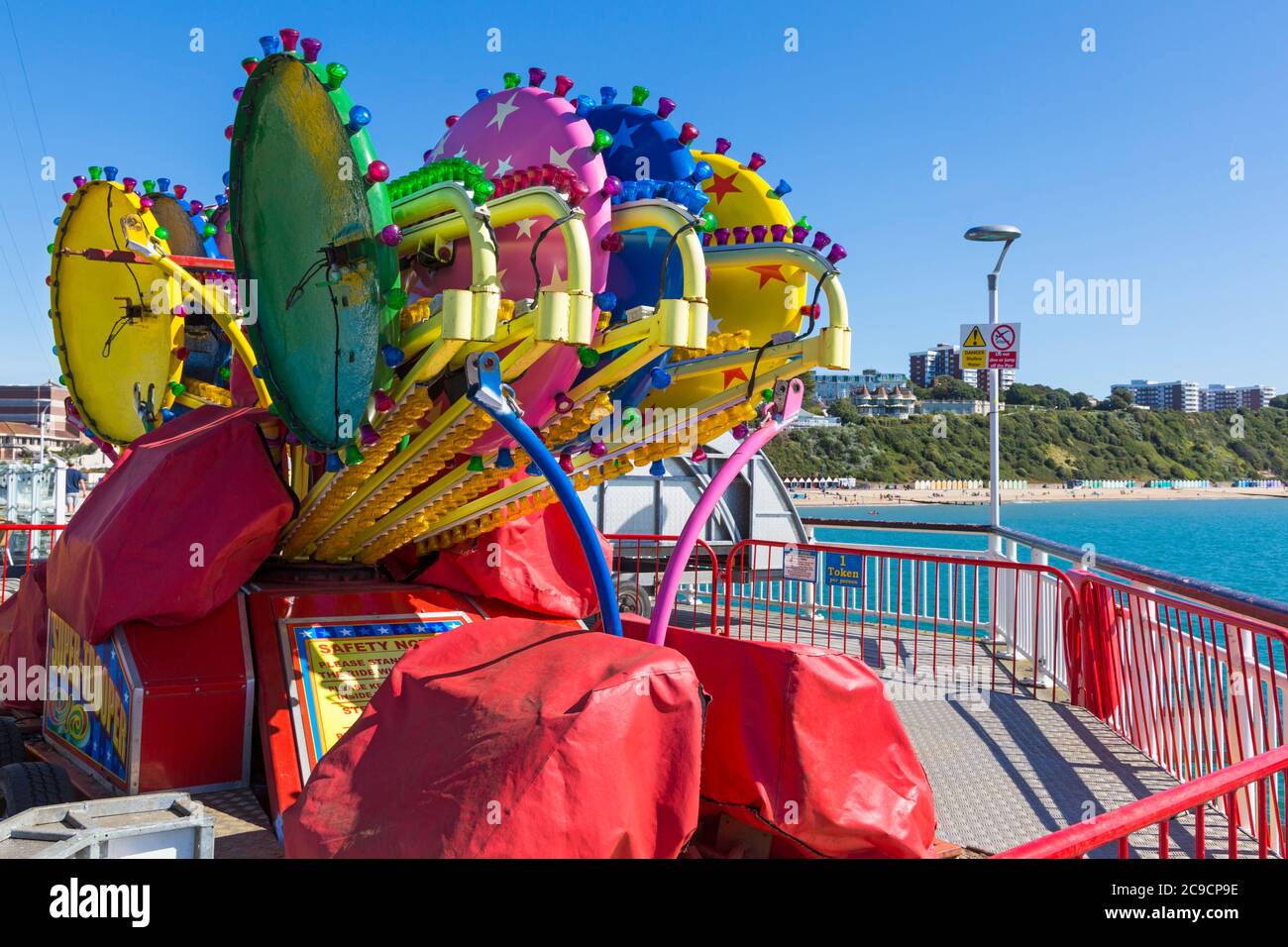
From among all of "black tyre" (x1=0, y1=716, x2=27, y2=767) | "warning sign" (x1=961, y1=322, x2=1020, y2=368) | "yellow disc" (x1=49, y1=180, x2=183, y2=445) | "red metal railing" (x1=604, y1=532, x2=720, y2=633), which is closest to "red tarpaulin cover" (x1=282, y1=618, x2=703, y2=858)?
Result: "black tyre" (x1=0, y1=716, x2=27, y2=767)

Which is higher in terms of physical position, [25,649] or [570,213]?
[570,213]

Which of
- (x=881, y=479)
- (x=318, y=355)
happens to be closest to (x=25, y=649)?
(x=318, y=355)

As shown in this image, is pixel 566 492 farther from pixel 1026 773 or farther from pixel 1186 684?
pixel 1186 684

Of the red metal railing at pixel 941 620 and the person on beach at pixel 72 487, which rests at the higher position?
the person on beach at pixel 72 487

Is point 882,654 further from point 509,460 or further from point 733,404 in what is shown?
point 509,460

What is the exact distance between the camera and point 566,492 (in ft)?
13.1

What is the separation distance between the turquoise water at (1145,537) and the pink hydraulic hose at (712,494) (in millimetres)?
18549

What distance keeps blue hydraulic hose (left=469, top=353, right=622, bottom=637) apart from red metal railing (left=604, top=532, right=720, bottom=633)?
6035 mm

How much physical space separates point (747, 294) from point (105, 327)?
14.7ft

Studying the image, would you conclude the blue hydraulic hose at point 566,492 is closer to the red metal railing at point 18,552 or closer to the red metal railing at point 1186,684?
the red metal railing at point 1186,684

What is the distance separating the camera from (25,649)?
6.64m

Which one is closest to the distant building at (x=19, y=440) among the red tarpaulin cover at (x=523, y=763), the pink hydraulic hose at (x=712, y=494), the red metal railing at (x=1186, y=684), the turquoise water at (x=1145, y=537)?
the turquoise water at (x=1145, y=537)

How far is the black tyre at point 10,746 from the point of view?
220 inches
